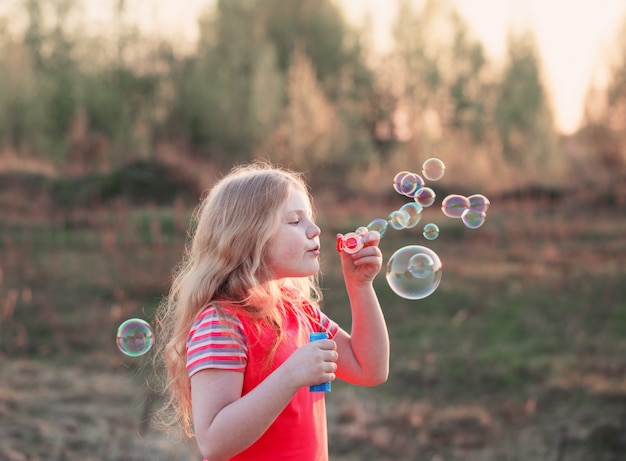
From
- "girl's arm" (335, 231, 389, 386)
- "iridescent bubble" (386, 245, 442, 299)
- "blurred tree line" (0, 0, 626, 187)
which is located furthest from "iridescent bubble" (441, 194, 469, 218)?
"blurred tree line" (0, 0, 626, 187)

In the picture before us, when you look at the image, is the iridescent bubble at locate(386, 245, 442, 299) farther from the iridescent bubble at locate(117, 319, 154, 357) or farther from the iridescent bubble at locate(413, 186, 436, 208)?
the iridescent bubble at locate(117, 319, 154, 357)

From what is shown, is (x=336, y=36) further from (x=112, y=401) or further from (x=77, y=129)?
(x=112, y=401)

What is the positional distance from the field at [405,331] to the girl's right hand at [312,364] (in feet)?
3.18

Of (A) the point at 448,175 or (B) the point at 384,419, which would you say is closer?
(B) the point at 384,419

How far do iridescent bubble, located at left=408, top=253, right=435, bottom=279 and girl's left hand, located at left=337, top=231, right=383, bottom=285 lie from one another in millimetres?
430

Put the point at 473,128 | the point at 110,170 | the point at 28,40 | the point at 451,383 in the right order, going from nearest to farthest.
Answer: the point at 451,383, the point at 110,170, the point at 28,40, the point at 473,128

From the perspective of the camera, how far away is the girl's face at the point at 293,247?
1.79 m

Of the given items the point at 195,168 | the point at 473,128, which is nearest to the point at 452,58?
the point at 473,128

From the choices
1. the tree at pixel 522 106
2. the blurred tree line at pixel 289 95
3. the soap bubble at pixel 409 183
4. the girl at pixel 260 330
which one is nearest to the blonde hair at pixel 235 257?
the girl at pixel 260 330

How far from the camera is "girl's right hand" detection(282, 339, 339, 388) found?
1.59 m

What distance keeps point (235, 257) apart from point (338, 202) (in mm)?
11436

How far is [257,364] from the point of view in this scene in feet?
5.61

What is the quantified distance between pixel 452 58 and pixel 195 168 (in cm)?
885

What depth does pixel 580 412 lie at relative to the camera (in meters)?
6.00
